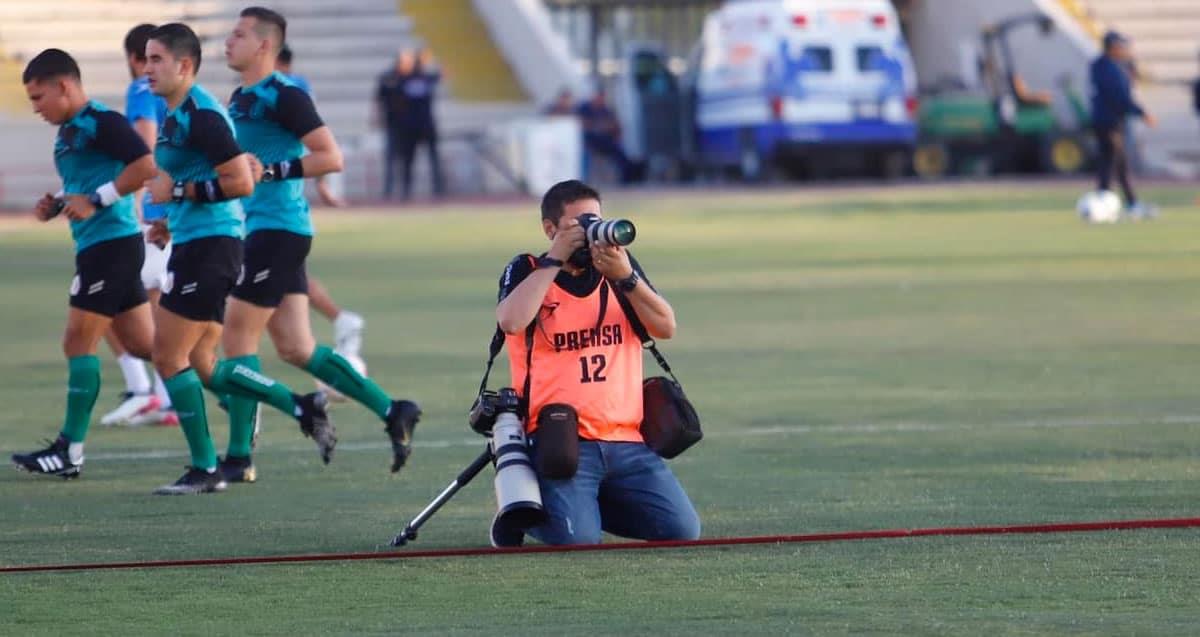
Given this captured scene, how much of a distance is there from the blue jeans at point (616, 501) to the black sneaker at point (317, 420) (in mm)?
1730

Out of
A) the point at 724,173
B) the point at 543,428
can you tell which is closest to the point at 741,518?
the point at 543,428

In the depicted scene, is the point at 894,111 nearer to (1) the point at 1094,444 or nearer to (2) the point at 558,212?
(1) the point at 1094,444

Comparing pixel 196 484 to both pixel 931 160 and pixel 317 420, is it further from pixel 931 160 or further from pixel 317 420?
pixel 931 160

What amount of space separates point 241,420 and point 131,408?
2451 mm

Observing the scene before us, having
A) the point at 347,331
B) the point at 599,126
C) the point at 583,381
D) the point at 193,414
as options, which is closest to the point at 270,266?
the point at 193,414

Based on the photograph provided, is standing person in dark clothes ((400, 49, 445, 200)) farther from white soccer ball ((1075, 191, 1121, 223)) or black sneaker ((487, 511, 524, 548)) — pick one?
black sneaker ((487, 511, 524, 548))

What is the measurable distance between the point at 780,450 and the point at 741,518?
6.34 ft

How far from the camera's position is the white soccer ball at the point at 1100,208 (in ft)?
94.4

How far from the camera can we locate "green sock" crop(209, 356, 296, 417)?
9883mm

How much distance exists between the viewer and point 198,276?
32.2ft

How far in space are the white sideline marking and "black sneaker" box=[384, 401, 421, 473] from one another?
1.23m

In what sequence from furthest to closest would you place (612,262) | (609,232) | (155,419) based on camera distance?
Result: 1. (155,419)
2. (612,262)
3. (609,232)

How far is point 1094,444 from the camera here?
10703mm

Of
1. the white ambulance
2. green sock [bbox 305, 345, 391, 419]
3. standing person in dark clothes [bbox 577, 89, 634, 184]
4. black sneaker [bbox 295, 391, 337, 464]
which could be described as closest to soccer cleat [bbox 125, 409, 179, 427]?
green sock [bbox 305, 345, 391, 419]
